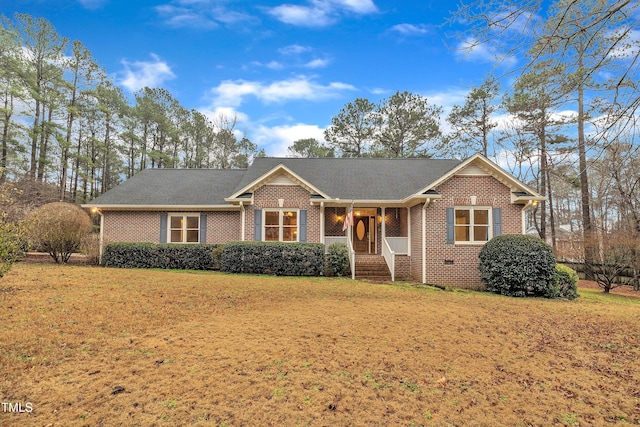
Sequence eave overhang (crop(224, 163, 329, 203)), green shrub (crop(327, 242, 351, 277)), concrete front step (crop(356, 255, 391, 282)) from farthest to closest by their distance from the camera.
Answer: eave overhang (crop(224, 163, 329, 203))
concrete front step (crop(356, 255, 391, 282))
green shrub (crop(327, 242, 351, 277))

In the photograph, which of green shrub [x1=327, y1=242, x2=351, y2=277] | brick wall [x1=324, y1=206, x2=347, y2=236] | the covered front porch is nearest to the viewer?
green shrub [x1=327, y1=242, x2=351, y2=277]

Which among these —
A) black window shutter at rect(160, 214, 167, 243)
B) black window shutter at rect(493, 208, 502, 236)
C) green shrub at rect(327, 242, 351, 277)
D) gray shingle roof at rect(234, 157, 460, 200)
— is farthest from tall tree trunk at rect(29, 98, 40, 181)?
black window shutter at rect(493, 208, 502, 236)

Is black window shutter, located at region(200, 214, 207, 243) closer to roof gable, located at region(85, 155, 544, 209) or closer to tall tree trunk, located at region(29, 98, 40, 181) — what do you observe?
roof gable, located at region(85, 155, 544, 209)

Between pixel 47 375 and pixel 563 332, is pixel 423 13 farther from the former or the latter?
pixel 47 375

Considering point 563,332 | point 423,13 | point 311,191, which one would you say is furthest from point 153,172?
point 563,332

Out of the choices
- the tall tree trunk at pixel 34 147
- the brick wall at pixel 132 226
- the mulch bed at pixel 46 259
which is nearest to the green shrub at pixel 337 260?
the brick wall at pixel 132 226

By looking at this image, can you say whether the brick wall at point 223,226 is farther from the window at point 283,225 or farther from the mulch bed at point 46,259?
the mulch bed at point 46,259

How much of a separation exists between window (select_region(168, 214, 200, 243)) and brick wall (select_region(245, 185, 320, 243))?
3139mm

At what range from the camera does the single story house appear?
12.9 metres

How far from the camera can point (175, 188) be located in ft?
55.9

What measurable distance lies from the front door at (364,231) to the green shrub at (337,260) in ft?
9.78

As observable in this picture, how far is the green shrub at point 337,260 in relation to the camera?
13.3 m

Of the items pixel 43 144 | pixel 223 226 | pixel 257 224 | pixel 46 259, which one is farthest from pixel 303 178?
pixel 43 144

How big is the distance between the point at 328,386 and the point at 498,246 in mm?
9680
